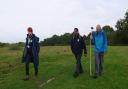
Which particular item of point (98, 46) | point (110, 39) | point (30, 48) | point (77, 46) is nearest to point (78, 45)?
point (77, 46)

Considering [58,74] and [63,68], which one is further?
[63,68]

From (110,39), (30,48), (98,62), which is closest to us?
(98,62)

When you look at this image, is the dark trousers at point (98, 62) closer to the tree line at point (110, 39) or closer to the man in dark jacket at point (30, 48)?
the man in dark jacket at point (30, 48)

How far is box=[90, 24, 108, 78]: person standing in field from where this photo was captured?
23.2m

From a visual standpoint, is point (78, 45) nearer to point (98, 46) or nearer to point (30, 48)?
point (98, 46)

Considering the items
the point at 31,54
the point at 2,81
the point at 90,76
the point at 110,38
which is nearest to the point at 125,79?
the point at 90,76

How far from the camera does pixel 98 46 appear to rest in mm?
23250

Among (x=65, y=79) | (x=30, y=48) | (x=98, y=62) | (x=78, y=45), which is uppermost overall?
(x=78, y=45)

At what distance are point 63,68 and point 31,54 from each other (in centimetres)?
415

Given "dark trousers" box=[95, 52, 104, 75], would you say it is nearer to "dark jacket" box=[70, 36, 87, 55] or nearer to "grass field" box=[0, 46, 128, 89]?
"grass field" box=[0, 46, 128, 89]

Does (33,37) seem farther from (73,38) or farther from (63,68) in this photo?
(63,68)

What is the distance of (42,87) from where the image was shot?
21828mm

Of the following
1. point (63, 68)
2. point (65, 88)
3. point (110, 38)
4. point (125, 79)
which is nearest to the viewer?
point (65, 88)

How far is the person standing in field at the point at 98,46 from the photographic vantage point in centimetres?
2317
